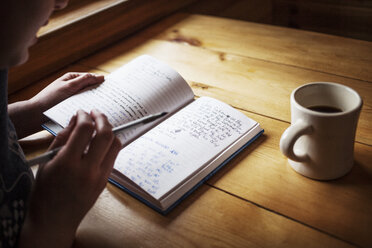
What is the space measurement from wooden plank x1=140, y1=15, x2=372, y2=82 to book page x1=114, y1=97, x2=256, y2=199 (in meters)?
0.34

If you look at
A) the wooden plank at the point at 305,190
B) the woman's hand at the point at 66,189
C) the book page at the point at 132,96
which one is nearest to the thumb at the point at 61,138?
the woman's hand at the point at 66,189

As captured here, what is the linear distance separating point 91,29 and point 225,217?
0.77 m

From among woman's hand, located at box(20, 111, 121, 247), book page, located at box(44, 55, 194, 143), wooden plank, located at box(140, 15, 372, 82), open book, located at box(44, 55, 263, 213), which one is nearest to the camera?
woman's hand, located at box(20, 111, 121, 247)

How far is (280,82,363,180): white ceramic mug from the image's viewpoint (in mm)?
550

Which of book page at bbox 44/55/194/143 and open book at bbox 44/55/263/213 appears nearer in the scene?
open book at bbox 44/55/263/213

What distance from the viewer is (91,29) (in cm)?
111

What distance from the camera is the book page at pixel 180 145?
610 mm

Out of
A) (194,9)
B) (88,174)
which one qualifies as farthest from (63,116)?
(194,9)

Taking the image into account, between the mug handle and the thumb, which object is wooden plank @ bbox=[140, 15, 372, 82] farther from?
the thumb

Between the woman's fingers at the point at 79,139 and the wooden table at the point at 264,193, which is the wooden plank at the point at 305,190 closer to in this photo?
the wooden table at the point at 264,193

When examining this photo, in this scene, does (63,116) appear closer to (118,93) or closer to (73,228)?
(118,93)

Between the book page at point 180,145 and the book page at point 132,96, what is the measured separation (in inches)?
Answer: 1.6

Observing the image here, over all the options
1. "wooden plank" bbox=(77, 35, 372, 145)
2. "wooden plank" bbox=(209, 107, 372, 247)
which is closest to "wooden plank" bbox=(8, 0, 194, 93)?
"wooden plank" bbox=(77, 35, 372, 145)

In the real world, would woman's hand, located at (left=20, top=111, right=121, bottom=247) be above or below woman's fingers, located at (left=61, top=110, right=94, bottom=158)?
below
